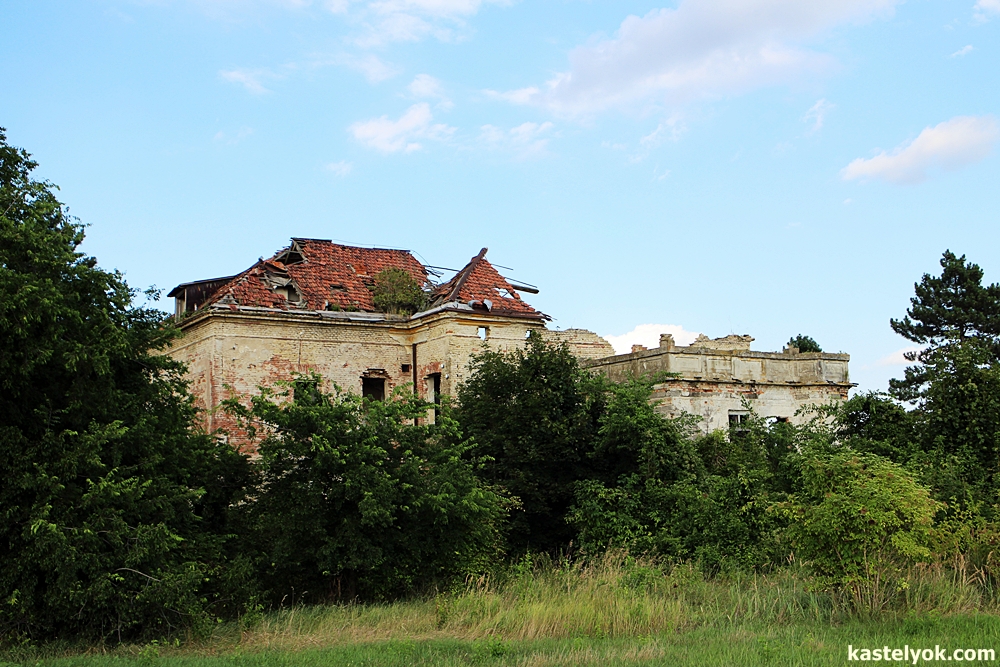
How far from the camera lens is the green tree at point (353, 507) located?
1530cm

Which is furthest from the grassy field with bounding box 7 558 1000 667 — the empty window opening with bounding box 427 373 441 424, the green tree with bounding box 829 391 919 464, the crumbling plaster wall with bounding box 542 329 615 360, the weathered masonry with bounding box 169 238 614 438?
the crumbling plaster wall with bounding box 542 329 615 360

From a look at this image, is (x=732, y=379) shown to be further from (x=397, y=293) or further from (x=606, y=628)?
(x=606, y=628)

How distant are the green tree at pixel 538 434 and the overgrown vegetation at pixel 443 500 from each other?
63 mm

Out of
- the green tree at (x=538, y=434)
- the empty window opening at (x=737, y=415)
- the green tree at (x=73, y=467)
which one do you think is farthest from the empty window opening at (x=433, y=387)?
the green tree at (x=73, y=467)

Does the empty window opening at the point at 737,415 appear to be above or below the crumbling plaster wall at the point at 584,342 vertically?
below

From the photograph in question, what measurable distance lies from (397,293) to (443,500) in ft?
43.7

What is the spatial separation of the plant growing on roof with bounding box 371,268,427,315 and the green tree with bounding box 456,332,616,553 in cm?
695

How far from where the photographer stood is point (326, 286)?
2784cm

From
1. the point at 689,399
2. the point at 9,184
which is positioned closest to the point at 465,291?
the point at 689,399

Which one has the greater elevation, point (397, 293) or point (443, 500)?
point (397, 293)

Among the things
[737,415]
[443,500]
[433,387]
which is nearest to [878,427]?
[737,415]

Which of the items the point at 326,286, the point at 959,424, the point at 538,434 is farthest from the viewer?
the point at 326,286

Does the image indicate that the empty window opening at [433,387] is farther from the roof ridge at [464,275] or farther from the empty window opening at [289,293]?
the empty window opening at [289,293]

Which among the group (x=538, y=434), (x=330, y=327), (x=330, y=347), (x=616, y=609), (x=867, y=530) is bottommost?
(x=616, y=609)
